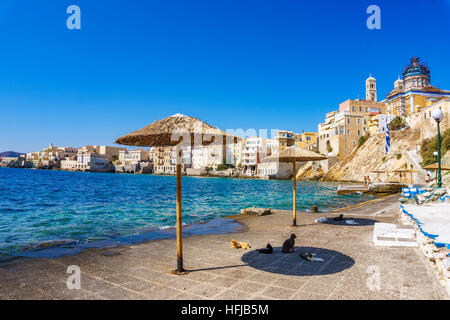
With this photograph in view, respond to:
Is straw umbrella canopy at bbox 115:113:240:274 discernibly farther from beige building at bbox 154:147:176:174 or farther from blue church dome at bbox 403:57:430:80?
beige building at bbox 154:147:176:174

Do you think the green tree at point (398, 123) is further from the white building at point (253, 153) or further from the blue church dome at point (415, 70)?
the white building at point (253, 153)

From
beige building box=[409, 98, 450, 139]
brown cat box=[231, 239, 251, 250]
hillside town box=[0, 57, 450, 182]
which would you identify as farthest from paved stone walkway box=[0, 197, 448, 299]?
beige building box=[409, 98, 450, 139]

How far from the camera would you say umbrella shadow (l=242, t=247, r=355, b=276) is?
16.2 ft

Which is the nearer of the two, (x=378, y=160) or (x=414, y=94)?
(x=378, y=160)

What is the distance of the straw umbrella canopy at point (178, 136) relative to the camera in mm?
4926

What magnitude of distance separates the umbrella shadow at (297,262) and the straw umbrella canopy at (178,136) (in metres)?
1.63

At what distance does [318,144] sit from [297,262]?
88385 millimetres

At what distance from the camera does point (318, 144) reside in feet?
290

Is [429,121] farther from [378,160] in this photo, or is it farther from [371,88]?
[371,88]

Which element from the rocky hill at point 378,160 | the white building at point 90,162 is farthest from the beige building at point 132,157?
the rocky hill at point 378,160

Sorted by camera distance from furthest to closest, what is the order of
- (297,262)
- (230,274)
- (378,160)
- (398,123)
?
(398,123)
(378,160)
(297,262)
(230,274)

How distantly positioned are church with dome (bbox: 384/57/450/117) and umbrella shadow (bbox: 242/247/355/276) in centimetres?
7160

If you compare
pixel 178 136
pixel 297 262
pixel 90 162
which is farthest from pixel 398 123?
pixel 90 162
